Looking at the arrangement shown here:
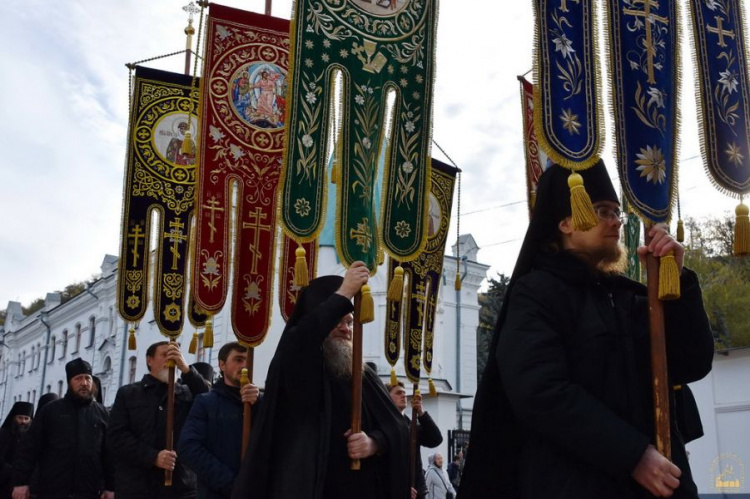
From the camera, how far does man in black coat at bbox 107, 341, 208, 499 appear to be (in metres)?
6.08

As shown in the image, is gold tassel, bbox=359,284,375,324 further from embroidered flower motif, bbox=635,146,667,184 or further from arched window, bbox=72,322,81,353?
arched window, bbox=72,322,81,353

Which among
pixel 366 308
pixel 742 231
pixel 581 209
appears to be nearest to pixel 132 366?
pixel 366 308

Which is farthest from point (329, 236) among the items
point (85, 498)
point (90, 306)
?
point (90, 306)

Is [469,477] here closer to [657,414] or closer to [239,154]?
[657,414]

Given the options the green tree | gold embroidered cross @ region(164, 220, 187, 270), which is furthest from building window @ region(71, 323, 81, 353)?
gold embroidered cross @ region(164, 220, 187, 270)

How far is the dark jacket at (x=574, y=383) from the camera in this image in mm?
2309

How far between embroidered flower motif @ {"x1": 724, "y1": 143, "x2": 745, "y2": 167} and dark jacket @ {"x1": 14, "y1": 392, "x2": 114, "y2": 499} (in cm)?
578

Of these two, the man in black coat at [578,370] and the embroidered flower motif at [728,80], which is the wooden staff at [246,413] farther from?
the embroidered flower motif at [728,80]

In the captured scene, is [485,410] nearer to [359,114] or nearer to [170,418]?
[359,114]

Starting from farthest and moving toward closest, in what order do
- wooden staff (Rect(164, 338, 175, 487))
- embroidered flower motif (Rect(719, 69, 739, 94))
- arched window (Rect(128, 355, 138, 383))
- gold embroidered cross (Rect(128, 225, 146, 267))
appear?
arched window (Rect(128, 355, 138, 383))
gold embroidered cross (Rect(128, 225, 146, 267))
wooden staff (Rect(164, 338, 175, 487))
embroidered flower motif (Rect(719, 69, 739, 94))

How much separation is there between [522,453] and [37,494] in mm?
5830

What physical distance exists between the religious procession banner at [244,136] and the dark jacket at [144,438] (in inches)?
40.5

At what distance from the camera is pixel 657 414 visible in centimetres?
251

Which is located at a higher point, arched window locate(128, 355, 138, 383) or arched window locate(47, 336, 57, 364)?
arched window locate(47, 336, 57, 364)
